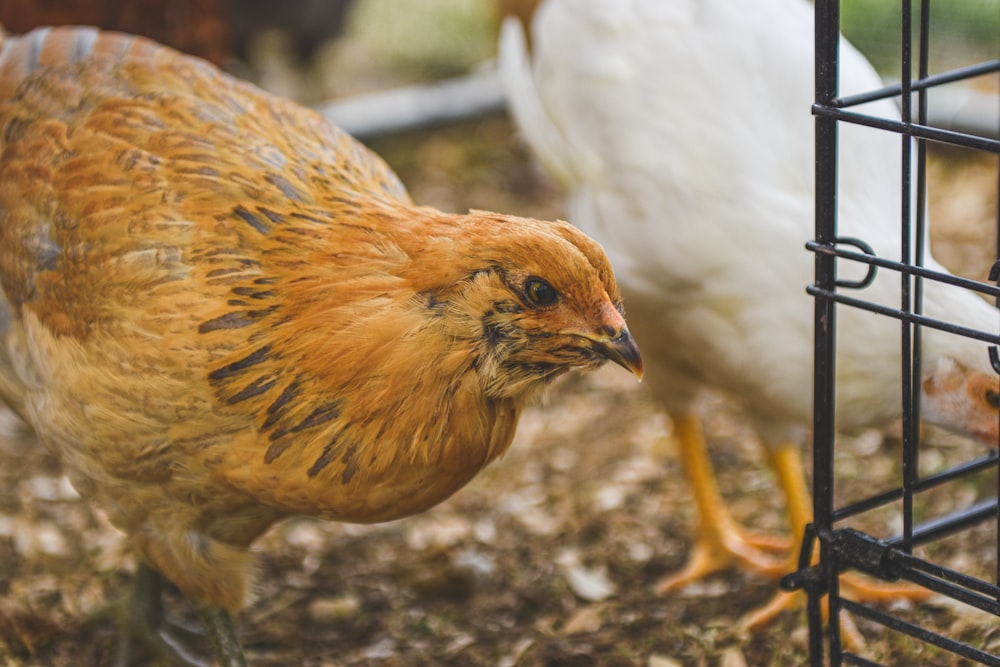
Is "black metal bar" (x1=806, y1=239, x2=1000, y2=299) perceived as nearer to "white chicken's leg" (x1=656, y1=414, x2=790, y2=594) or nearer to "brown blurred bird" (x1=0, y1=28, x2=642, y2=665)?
"brown blurred bird" (x1=0, y1=28, x2=642, y2=665)

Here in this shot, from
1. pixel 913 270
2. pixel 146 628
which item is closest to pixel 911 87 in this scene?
pixel 913 270

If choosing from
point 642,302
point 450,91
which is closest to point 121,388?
point 642,302

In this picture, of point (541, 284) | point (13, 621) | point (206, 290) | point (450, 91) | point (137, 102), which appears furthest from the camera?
point (450, 91)

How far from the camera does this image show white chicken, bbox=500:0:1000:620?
2.57m

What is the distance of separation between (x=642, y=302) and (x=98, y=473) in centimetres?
135

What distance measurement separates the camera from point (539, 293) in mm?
1910

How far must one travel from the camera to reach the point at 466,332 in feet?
6.49

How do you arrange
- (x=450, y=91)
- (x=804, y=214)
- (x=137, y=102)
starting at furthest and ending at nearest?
(x=450, y=91) → (x=804, y=214) → (x=137, y=102)

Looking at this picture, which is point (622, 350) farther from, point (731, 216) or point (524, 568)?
point (524, 568)

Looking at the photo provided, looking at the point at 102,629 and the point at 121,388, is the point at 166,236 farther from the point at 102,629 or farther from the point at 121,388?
the point at 102,629

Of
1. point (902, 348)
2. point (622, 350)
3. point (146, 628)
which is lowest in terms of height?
point (146, 628)

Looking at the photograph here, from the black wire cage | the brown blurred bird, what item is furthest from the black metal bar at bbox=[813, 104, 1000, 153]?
the brown blurred bird

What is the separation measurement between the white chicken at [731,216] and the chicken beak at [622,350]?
83cm

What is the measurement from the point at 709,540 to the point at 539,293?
1.54m
